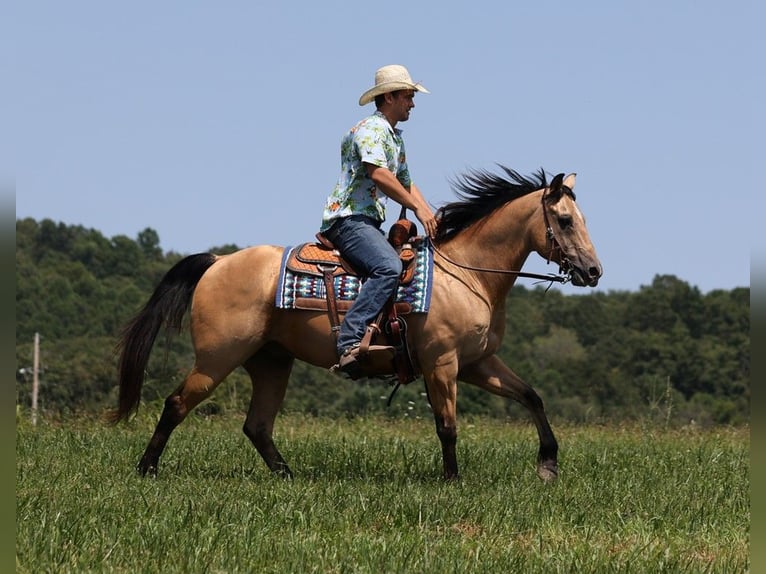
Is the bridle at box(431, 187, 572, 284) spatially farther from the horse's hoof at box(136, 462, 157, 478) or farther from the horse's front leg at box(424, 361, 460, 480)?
the horse's hoof at box(136, 462, 157, 478)

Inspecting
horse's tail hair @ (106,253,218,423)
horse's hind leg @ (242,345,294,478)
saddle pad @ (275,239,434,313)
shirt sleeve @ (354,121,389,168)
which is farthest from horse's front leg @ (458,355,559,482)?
horse's tail hair @ (106,253,218,423)

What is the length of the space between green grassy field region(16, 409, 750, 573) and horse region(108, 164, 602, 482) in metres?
0.49

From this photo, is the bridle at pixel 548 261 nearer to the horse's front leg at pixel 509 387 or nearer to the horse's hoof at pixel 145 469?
the horse's front leg at pixel 509 387

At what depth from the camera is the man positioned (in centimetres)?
896

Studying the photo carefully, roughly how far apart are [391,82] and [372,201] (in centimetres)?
90

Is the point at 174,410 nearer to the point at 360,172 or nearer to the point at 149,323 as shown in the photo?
Answer: the point at 149,323

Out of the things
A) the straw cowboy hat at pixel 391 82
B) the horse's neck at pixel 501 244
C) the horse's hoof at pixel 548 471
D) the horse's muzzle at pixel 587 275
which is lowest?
the horse's hoof at pixel 548 471

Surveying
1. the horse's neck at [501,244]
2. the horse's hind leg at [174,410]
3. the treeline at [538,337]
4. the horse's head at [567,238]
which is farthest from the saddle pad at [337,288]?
the treeline at [538,337]

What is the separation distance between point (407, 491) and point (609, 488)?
5.20 ft

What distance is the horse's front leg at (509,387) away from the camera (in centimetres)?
958

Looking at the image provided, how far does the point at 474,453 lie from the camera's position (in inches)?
431

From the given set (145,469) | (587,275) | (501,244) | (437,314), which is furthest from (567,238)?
(145,469)

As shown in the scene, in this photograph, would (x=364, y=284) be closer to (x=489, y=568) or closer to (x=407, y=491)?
(x=407, y=491)

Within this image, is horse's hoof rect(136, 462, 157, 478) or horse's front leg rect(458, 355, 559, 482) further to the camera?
horse's front leg rect(458, 355, 559, 482)
